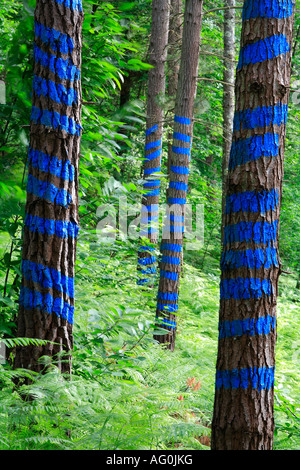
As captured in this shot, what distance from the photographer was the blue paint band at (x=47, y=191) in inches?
123

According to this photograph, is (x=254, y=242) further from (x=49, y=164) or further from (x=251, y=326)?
(x=49, y=164)

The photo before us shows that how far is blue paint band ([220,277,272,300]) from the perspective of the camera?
2805 mm

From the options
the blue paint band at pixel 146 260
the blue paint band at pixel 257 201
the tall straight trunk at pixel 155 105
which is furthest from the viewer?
the blue paint band at pixel 146 260

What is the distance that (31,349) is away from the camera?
315 cm

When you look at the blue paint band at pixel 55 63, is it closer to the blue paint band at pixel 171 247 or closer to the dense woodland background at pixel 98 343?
the dense woodland background at pixel 98 343

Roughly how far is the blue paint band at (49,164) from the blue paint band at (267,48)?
4.76 ft

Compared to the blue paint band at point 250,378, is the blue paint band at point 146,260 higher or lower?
higher

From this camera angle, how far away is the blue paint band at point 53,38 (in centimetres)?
314

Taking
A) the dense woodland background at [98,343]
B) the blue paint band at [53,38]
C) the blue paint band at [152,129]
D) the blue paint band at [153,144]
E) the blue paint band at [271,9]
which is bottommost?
the dense woodland background at [98,343]

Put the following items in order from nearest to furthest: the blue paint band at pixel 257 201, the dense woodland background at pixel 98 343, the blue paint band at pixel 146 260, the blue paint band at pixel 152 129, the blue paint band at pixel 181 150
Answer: the dense woodland background at pixel 98 343, the blue paint band at pixel 257 201, the blue paint band at pixel 181 150, the blue paint band at pixel 146 260, the blue paint band at pixel 152 129

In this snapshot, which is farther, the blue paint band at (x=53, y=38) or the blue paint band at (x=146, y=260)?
the blue paint band at (x=146, y=260)

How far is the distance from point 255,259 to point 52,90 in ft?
6.03

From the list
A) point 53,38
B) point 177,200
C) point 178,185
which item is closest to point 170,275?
point 177,200

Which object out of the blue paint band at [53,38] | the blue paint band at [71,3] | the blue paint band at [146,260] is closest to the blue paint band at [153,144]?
the blue paint band at [146,260]
